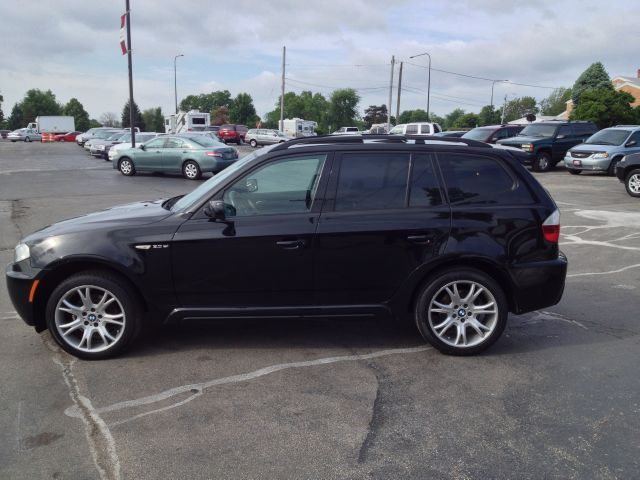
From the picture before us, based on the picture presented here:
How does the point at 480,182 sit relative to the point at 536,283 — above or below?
above

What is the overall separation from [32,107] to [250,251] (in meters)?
132

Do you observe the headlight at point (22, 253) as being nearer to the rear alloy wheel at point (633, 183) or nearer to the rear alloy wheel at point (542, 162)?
the rear alloy wheel at point (633, 183)

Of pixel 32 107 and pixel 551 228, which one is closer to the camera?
pixel 551 228

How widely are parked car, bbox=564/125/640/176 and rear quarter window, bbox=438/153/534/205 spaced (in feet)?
55.6

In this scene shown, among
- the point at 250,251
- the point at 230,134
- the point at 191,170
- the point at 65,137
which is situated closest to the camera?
the point at 250,251

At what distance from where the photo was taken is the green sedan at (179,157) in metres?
19.2

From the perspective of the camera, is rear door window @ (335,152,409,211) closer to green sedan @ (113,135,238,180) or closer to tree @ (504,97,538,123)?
green sedan @ (113,135,238,180)

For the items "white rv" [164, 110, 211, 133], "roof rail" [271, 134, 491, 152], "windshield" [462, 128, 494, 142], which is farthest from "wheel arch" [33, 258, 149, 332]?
"white rv" [164, 110, 211, 133]

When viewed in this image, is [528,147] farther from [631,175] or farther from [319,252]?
[319,252]

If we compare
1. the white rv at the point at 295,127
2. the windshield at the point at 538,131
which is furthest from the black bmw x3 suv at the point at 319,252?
the white rv at the point at 295,127

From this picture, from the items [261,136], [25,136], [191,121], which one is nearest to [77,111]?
[25,136]

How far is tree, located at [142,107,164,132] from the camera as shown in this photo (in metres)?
139

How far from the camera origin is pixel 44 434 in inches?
133

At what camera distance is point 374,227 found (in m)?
4.44
